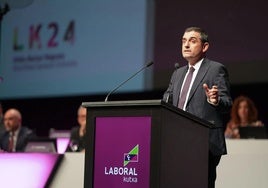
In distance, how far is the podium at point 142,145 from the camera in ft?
7.09

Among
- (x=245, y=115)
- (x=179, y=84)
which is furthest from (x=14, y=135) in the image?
(x=179, y=84)

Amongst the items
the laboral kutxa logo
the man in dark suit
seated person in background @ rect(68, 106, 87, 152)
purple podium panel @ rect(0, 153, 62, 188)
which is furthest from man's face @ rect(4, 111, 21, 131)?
the laboral kutxa logo

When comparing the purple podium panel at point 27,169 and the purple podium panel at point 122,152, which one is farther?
the purple podium panel at point 27,169

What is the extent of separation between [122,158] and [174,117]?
266 millimetres

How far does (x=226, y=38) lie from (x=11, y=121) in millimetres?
2483

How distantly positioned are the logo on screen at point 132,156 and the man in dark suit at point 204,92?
42cm

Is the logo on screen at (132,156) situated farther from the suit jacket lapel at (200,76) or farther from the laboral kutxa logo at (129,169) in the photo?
the suit jacket lapel at (200,76)

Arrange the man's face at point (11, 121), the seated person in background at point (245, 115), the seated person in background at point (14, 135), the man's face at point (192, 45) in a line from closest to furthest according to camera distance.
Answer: the man's face at point (192, 45) < the seated person in background at point (245, 115) < the seated person in background at point (14, 135) < the man's face at point (11, 121)

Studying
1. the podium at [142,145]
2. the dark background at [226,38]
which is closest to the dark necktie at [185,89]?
the podium at [142,145]

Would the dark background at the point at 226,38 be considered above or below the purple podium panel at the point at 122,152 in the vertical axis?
above

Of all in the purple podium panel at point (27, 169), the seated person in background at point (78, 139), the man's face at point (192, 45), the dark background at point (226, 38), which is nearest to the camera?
the man's face at point (192, 45)

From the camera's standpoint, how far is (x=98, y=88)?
6.30 m

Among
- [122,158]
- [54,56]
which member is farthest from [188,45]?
[54,56]

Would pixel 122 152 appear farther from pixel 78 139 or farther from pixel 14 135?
pixel 14 135
